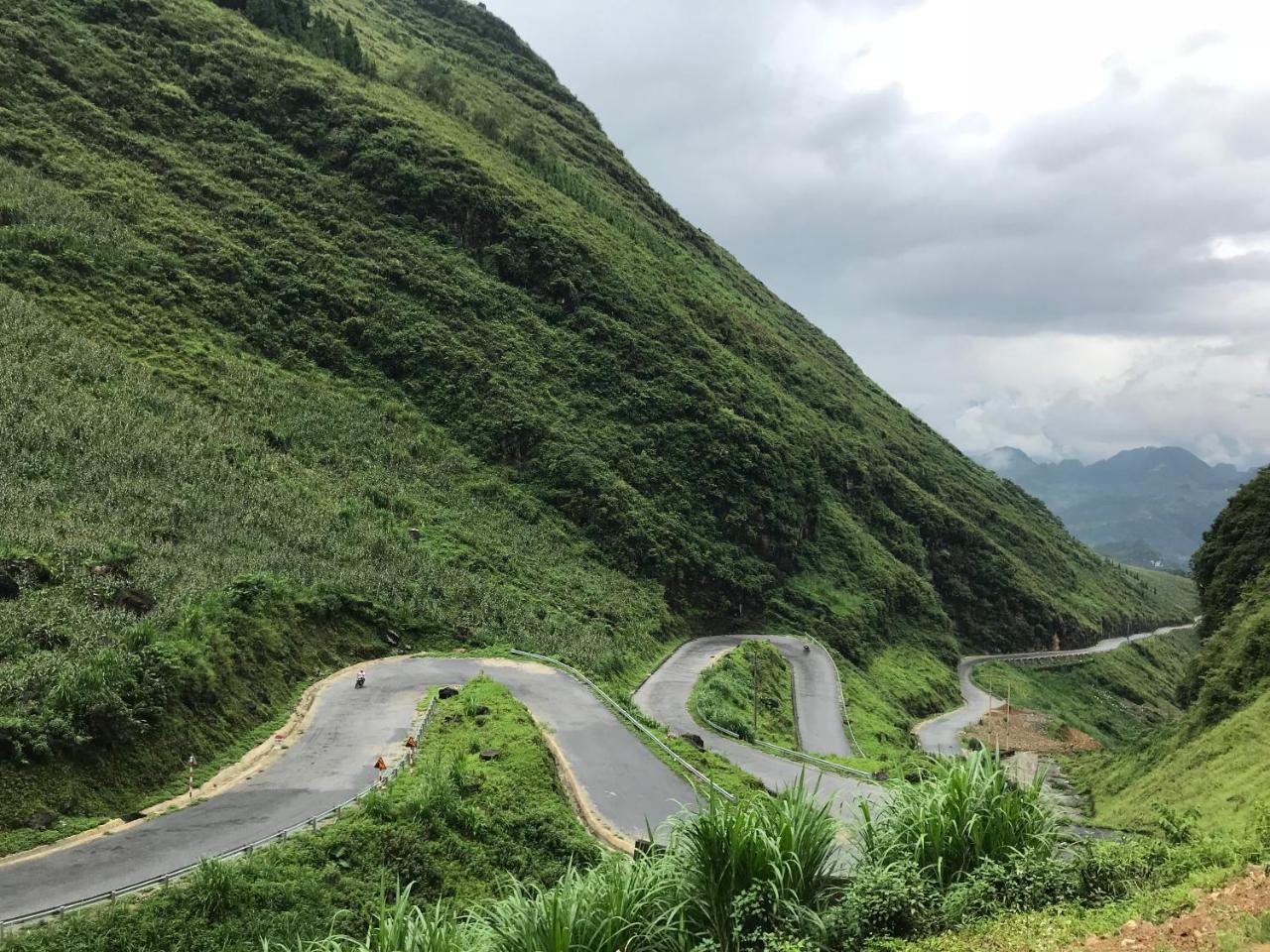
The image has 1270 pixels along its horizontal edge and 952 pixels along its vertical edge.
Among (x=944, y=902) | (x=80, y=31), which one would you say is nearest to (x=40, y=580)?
(x=944, y=902)

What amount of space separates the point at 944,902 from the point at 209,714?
20840 millimetres

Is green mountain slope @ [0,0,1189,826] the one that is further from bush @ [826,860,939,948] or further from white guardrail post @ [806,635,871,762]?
bush @ [826,860,939,948]

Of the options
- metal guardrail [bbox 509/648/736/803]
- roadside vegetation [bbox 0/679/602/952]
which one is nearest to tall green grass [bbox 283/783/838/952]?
roadside vegetation [bbox 0/679/602/952]

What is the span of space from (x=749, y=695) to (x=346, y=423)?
33.1m

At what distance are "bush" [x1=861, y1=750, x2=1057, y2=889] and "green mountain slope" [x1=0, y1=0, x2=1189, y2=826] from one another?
16.9 m

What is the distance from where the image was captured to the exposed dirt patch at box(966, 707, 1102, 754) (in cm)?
5188

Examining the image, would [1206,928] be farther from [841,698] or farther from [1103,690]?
[1103,690]

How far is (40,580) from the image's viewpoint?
71.1 feet

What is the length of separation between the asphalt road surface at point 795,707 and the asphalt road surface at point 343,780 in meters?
5.07

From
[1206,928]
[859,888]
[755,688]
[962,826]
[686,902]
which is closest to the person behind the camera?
[1206,928]

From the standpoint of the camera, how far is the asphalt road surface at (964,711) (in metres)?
54.6

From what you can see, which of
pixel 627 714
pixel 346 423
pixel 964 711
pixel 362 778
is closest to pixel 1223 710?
pixel 627 714

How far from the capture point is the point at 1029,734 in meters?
57.5

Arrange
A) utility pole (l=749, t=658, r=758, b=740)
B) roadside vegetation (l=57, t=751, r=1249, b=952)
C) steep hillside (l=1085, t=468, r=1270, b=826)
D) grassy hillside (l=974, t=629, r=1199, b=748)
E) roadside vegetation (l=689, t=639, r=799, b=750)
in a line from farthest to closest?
grassy hillside (l=974, t=629, r=1199, b=748)
utility pole (l=749, t=658, r=758, b=740)
roadside vegetation (l=689, t=639, r=799, b=750)
steep hillside (l=1085, t=468, r=1270, b=826)
roadside vegetation (l=57, t=751, r=1249, b=952)
